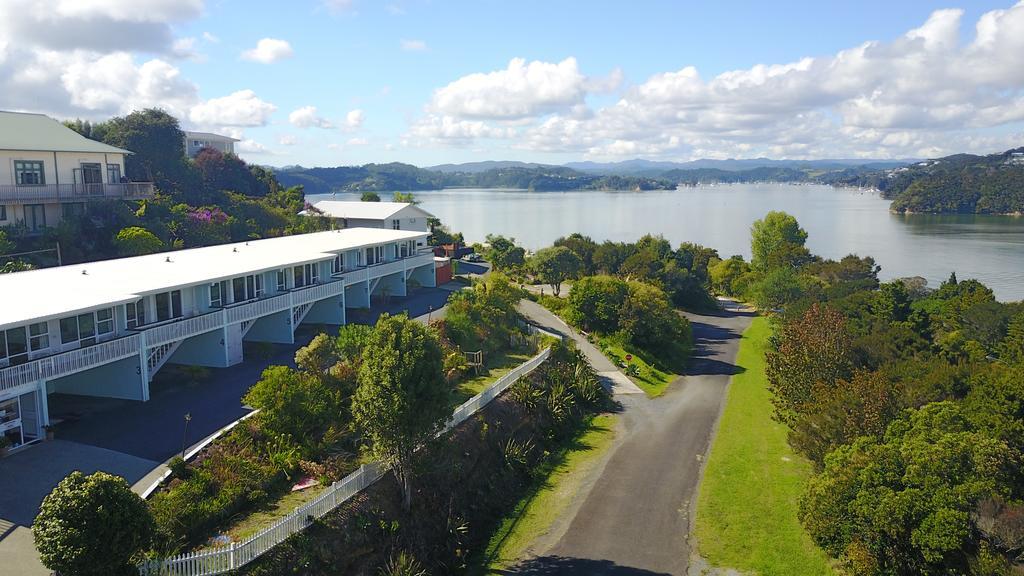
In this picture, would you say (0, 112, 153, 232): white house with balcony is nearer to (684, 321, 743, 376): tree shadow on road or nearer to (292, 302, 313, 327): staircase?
(292, 302, 313, 327): staircase

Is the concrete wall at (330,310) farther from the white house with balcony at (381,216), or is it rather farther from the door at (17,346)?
the white house with balcony at (381,216)

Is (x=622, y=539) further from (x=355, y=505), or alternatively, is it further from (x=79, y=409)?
(x=79, y=409)

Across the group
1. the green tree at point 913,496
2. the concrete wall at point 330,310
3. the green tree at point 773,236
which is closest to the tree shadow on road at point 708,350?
the concrete wall at point 330,310

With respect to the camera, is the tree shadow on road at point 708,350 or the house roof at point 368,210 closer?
the tree shadow on road at point 708,350

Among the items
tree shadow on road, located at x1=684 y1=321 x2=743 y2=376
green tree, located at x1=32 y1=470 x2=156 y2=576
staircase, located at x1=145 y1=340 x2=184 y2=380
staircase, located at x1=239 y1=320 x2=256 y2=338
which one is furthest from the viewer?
tree shadow on road, located at x1=684 y1=321 x2=743 y2=376

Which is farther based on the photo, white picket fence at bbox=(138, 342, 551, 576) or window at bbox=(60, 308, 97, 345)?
window at bbox=(60, 308, 97, 345)

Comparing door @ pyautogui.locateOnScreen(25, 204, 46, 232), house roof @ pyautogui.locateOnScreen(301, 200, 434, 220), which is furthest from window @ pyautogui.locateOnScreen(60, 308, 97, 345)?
house roof @ pyautogui.locateOnScreen(301, 200, 434, 220)

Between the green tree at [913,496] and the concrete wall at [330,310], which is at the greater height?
the concrete wall at [330,310]
